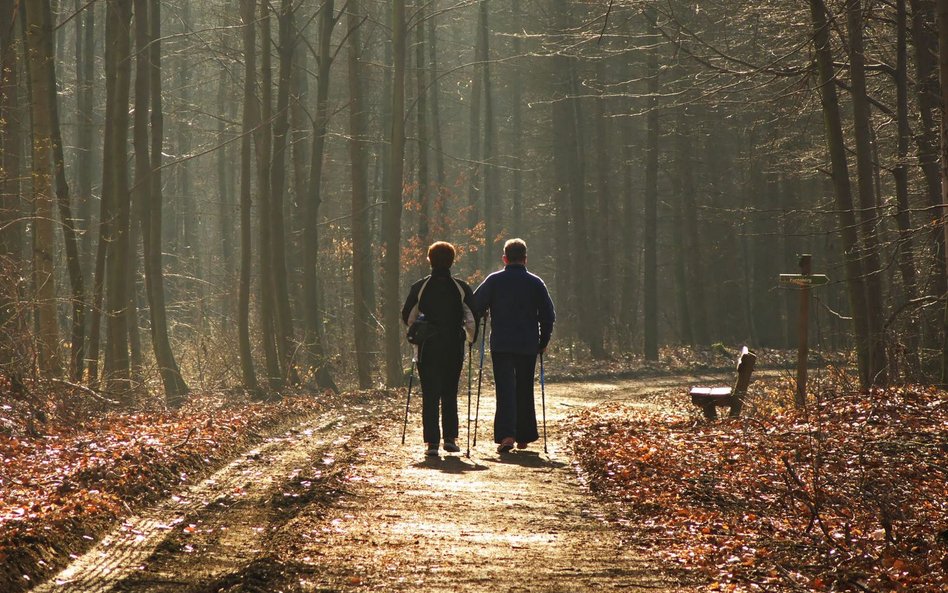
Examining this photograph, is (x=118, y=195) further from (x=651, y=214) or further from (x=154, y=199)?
(x=651, y=214)

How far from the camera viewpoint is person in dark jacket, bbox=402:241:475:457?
37.8ft

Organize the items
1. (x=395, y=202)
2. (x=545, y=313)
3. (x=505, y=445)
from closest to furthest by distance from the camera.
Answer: (x=505, y=445) → (x=545, y=313) → (x=395, y=202)

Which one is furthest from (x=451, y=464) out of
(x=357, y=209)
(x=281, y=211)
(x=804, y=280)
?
(x=357, y=209)

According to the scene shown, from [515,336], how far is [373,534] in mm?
4990

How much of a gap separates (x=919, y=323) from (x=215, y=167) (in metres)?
44.3

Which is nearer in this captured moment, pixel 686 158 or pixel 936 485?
pixel 936 485

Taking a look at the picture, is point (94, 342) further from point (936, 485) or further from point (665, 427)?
point (936, 485)

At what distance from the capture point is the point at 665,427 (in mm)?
13836

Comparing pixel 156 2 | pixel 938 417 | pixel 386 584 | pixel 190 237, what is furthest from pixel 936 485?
pixel 190 237

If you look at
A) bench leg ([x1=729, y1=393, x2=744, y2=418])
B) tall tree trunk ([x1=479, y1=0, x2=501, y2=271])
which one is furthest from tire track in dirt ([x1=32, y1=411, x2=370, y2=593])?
tall tree trunk ([x1=479, y1=0, x2=501, y2=271])

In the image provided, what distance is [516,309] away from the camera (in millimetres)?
11922

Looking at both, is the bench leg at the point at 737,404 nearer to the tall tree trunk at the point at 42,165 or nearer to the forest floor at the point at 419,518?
the forest floor at the point at 419,518

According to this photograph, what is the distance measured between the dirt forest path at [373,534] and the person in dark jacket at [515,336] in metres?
0.68

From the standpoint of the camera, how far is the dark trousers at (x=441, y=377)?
37.7 feet
